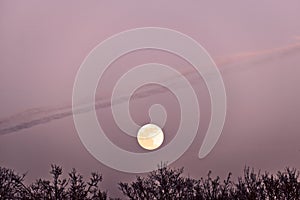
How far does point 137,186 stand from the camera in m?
47.5

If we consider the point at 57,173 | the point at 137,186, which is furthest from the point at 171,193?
the point at 57,173

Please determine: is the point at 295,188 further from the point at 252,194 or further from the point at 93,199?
the point at 93,199

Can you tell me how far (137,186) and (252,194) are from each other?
11021 millimetres

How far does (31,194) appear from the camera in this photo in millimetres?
40094

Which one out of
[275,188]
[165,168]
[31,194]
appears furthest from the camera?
[165,168]

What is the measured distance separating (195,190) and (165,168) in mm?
3813

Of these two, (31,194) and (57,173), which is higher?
(57,173)

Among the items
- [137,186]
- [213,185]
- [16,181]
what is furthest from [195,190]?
[16,181]

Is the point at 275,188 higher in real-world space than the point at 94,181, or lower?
A: lower

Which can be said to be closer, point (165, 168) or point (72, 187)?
point (72, 187)

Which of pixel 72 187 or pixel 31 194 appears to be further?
pixel 72 187

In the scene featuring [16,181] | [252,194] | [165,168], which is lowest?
[252,194]

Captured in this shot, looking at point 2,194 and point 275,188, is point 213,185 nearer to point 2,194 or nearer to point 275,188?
point 275,188

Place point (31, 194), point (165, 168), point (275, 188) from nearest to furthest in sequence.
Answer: point (31, 194) < point (275, 188) < point (165, 168)
